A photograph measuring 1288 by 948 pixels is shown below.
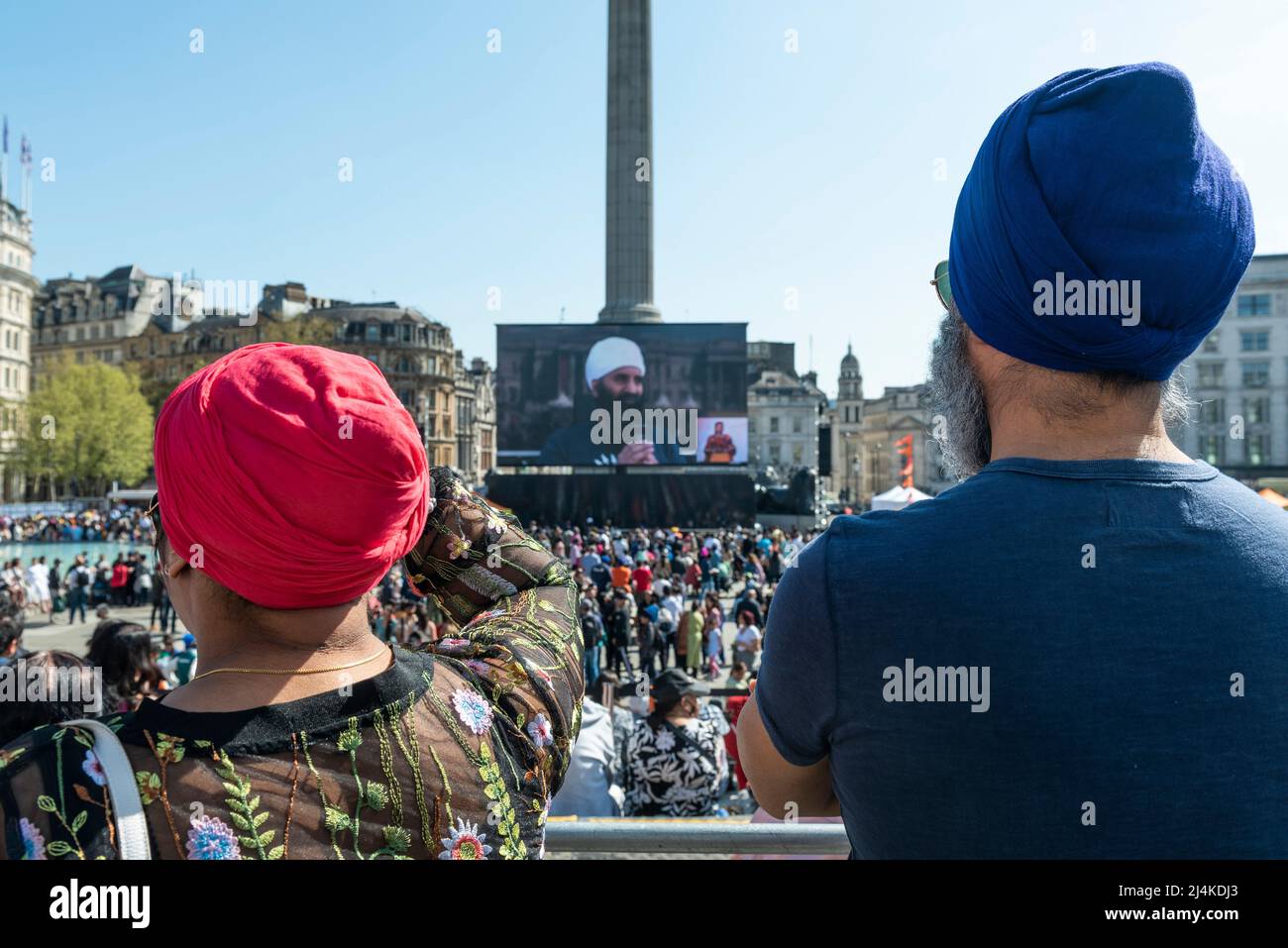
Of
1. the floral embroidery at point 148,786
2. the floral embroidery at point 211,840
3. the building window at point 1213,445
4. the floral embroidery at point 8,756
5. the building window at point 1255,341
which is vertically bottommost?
the floral embroidery at point 211,840

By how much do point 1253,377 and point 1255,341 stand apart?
2308mm

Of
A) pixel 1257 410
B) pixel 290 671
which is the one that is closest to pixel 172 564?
pixel 290 671

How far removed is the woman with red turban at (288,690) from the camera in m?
1.19

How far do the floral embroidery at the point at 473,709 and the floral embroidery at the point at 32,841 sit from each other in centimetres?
52

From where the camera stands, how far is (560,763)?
1.58m

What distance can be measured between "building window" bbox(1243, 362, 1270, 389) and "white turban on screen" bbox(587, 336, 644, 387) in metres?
43.0

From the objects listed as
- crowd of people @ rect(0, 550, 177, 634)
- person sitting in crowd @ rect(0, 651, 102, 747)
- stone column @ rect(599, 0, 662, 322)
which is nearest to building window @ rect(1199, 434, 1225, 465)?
stone column @ rect(599, 0, 662, 322)

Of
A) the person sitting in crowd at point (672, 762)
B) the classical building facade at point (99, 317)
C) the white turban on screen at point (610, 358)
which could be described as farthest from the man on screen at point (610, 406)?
the classical building facade at point (99, 317)

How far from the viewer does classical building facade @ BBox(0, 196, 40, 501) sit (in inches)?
2571

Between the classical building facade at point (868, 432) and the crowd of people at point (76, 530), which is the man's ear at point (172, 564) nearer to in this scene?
the crowd of people at point (76, 530)

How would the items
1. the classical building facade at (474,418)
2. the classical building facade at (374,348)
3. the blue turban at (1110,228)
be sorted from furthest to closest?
the classical building facade at (474,418) → the classical building facade at (374,348) → the blue turban at (1110,228)

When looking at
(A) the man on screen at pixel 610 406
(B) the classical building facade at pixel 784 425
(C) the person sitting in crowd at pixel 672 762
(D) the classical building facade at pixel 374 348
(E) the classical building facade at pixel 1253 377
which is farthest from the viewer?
(B) the classical building facade at pixel 784 425

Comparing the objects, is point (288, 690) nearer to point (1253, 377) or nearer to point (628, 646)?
point (628, 646)

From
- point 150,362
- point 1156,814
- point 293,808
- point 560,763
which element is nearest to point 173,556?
point 293,808
